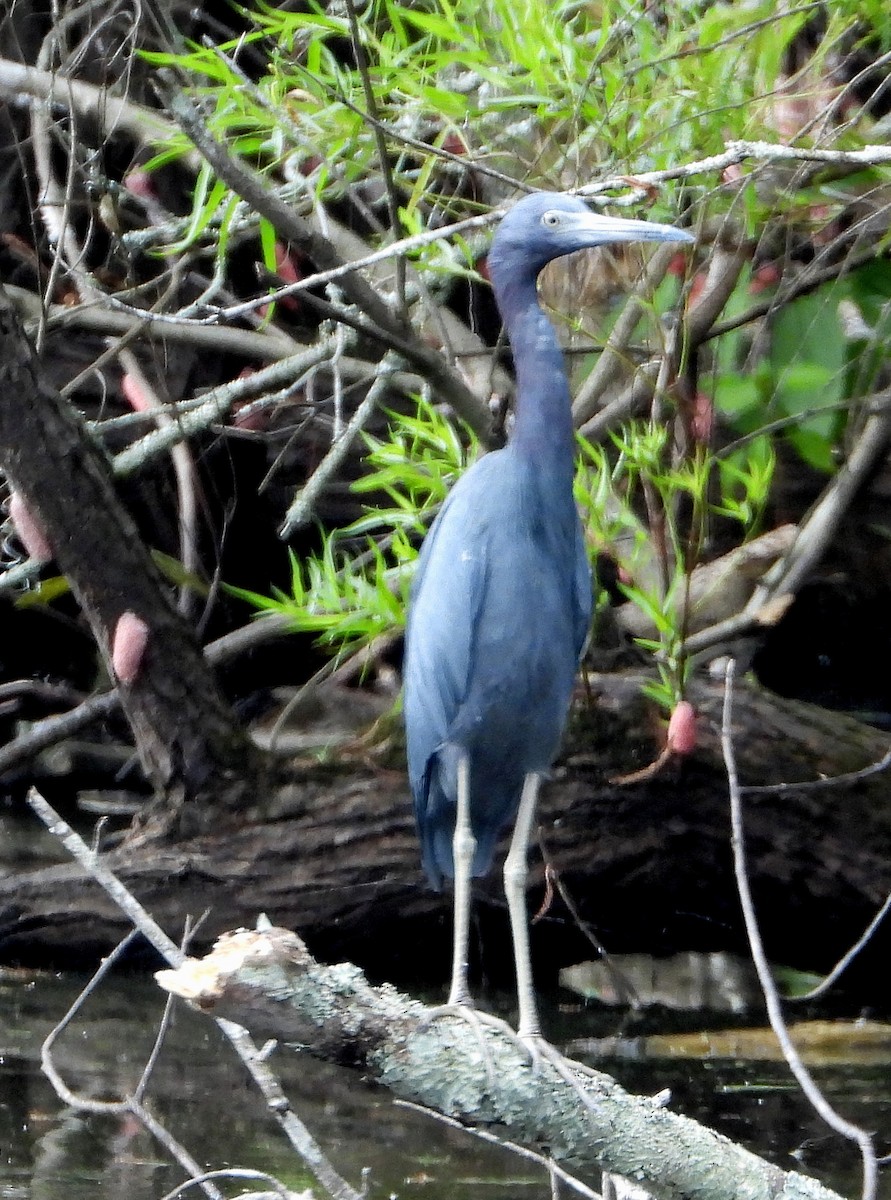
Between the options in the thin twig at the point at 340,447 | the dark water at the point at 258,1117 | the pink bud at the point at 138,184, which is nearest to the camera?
the dark water at the point at 258,1117

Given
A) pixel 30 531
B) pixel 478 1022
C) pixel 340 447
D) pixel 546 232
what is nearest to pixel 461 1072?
pixel 478 1022

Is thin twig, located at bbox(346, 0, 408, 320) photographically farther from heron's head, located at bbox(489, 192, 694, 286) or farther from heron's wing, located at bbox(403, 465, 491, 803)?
heron's wing, located at bbox(403, 465, 491, 803)

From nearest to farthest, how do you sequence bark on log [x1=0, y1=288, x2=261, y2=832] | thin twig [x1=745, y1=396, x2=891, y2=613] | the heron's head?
1. the heron's head
2. bark on log [x1=0, y1=288, x2=261, y2=832]
3. thin twig [x1=745, y1=396, x2=891, y2=613]

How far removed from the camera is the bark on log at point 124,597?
3.34 m

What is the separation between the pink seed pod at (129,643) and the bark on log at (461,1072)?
181 cm

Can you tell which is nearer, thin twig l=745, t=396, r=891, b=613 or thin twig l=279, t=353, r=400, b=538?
thin twig l=745, t=396, r=891, b=613

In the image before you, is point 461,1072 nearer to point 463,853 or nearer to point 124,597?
point 463,853

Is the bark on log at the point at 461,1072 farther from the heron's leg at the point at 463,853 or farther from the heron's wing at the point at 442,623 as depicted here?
the heron's wing at the point at 442,623

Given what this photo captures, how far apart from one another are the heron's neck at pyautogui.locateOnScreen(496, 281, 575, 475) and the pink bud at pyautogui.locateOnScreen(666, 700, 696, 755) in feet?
2.34

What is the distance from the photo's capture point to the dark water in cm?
266

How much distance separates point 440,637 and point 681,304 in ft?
2.94

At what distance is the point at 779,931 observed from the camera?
3496mm

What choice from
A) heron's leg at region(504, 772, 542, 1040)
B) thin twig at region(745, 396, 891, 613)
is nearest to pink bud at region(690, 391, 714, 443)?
thin twig at region(745, 396, 891, 613)

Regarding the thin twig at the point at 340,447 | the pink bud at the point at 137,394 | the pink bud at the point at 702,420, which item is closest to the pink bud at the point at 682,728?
the pink bud at the point at 702,420
